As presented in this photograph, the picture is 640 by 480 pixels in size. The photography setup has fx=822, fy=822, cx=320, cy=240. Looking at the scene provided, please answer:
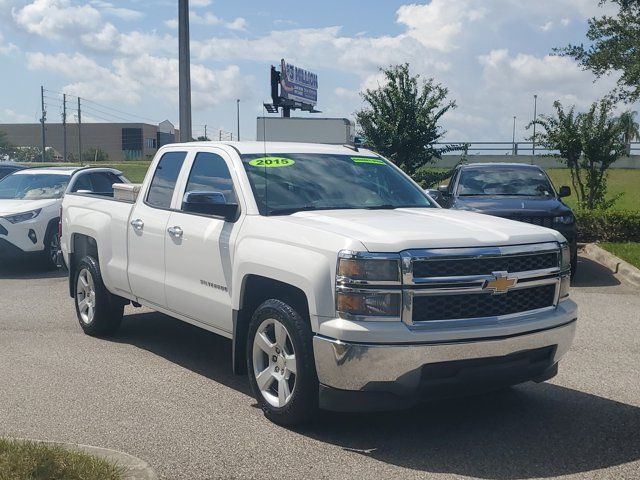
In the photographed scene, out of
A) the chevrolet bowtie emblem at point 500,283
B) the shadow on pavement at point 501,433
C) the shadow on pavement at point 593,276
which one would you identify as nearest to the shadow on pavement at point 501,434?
the shadow on pavement at point 501,433

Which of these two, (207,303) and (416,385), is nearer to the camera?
(416,385)

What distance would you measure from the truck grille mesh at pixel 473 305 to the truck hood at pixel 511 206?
258 inches

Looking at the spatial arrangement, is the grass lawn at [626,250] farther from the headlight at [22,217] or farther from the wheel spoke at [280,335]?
the headlight at [22,217]

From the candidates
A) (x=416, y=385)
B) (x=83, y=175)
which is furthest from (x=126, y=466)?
(x=83, y=175)

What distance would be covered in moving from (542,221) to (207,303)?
7.15 m

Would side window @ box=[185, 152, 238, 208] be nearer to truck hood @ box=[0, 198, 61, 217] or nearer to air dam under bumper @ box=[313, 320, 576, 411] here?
air dam under bumper @ box=[313, 320, 576, 411]

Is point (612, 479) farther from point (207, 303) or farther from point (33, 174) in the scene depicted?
point (33, 174)

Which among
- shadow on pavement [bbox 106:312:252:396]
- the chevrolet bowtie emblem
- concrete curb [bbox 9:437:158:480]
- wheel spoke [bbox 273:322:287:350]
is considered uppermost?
the chevrolet bowtie emblem

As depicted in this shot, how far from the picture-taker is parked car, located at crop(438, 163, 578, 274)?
39.6 feet

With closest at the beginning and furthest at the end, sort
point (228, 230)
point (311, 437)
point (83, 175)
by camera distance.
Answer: point (311, 437), point (228, 230), point (83, 175)

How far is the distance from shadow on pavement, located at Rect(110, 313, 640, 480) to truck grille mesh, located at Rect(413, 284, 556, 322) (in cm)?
82

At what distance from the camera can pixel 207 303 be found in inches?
250

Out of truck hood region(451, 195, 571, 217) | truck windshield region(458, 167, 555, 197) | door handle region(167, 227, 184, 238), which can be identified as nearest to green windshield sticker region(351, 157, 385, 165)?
door handle region(167, 227, 184, 238)

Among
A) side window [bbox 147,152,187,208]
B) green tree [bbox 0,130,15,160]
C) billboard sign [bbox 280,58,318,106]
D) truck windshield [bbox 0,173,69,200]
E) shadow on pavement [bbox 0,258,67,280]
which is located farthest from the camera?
green tree [bbox 0,130,15,160]
